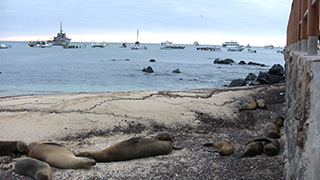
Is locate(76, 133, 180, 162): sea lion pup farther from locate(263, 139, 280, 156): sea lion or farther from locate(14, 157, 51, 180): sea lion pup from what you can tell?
locate(263, 139, 280, 156): sea lion

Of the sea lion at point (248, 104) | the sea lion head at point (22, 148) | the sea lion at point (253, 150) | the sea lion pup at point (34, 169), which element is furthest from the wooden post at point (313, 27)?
the sea lion at point (248, 104)

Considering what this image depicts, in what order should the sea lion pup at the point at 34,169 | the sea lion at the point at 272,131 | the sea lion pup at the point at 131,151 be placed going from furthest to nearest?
the sea lion at the point at 272,131 < the sea lion pup at the point at 131,151 < the sea lion pup at the point at 34,169

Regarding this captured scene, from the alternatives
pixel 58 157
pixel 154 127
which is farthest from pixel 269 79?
pixel 58 157

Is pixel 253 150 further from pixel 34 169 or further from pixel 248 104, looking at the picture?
pixel 248 104

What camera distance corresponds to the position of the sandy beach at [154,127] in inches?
202

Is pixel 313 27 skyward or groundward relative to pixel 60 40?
groundward

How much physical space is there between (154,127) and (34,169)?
366 centimetres

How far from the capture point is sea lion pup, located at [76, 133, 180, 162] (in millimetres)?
5682

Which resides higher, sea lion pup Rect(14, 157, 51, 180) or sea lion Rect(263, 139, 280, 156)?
sea lion Rect(263, 139, 280, 156)

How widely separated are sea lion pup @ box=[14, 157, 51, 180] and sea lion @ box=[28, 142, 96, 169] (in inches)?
11.9

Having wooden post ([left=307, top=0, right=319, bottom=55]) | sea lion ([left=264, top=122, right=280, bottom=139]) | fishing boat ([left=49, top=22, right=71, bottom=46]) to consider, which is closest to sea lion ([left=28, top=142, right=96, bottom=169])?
sea lion ([left=264, top=122, right=280, bottom=139])

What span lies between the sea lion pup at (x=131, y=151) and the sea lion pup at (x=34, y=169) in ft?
2.42

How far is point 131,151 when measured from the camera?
5.80 m

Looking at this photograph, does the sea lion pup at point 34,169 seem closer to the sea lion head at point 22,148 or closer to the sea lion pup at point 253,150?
the sea lion head at point 22,148
